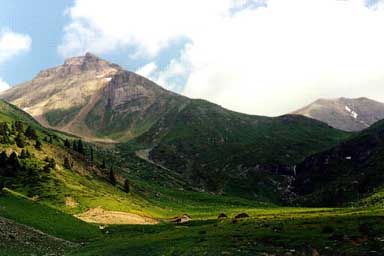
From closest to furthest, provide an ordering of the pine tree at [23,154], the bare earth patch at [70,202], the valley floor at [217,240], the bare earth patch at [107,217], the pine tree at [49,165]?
1. the valley floor at [217,240]
2. the bare earth patch at [107,217]
3. the bare earth patch at [70,202]
4. the pine tree at [49,165]
5. the pine tree at [23,154]

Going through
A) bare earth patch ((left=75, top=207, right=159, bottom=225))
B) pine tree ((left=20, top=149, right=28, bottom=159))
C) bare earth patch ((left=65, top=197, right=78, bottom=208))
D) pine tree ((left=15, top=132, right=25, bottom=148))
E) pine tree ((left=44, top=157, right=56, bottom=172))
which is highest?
pine tree ((left=15, top=132, right=25, bottom=148))

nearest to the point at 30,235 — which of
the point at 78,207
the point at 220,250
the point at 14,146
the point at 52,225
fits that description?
the point at 52,225

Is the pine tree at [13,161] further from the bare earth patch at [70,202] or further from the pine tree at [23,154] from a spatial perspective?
the bare earth patch at [70,202]

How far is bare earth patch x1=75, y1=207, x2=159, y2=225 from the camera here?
121750mm

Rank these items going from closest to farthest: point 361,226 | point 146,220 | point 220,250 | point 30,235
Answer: point 220,250, point 361,226, point 30,235, point 146,220

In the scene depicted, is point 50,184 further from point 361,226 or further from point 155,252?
point 361,226

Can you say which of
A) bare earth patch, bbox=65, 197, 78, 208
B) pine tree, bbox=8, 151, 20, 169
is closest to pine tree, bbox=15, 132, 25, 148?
pine tree, bbox=8, 151, 20, 169

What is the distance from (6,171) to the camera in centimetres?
14538

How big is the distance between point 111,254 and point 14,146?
128215 millimetres

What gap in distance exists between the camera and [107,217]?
127 meters

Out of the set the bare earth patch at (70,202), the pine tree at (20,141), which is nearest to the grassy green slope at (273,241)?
the bare earth patch at (70,202)

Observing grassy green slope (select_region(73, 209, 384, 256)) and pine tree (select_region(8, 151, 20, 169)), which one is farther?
pine tree (select_region(8, 151, 20, 169))

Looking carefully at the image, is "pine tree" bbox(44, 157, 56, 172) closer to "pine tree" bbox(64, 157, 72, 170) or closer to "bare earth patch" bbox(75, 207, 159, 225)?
"pine tree" bbox(64, 157, 72, 170)

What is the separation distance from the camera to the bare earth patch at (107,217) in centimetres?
12175
